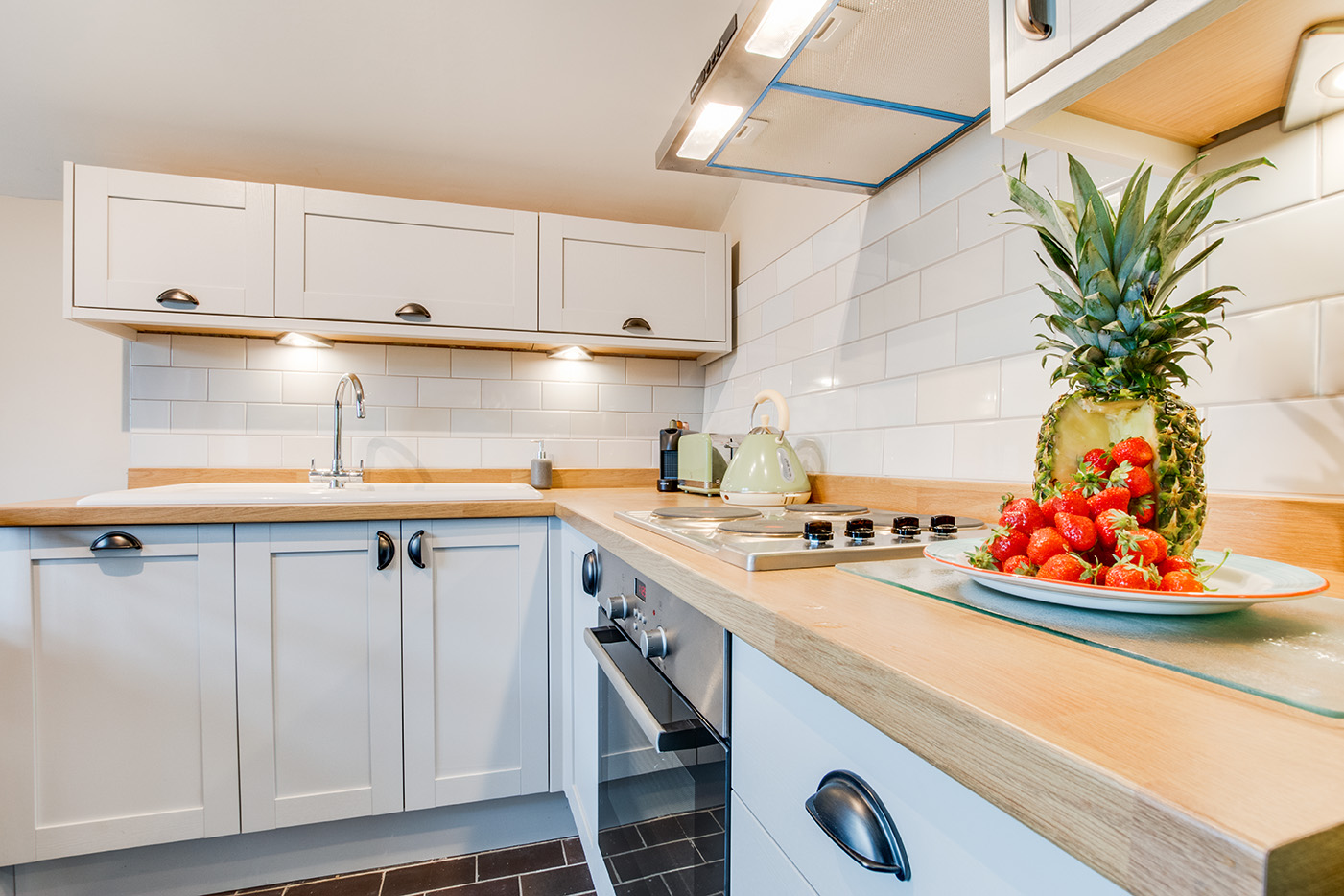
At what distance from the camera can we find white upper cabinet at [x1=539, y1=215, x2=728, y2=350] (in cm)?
209

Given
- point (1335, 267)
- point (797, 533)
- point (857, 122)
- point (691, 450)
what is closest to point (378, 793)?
point (691, 450)

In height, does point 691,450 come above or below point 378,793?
above

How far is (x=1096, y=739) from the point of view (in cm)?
29

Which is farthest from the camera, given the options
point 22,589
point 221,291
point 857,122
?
point 221,291

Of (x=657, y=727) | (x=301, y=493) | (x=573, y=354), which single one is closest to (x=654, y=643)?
(x=657, y=727)

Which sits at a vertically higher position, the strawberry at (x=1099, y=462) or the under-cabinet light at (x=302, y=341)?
the under-cabinet light at (x=302, y=341)

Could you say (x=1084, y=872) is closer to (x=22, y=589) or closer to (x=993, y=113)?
(x=993, y=113)

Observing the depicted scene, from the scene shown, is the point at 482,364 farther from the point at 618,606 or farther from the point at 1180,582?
the point at 1180,582

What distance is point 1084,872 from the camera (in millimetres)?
287

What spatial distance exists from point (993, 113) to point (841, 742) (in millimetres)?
685

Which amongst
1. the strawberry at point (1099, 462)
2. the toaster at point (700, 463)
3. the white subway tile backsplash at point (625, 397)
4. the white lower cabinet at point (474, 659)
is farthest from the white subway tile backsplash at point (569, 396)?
the strawberry at point (1099, 462)

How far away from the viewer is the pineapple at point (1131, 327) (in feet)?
1.92

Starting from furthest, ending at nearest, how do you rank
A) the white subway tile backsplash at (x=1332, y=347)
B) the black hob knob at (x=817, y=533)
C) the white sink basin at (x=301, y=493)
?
the white sink basin at (x=301, y=493), the black hob knob at (x=817, y=533), the white subway tile backsplash at (x=1332, y=347)

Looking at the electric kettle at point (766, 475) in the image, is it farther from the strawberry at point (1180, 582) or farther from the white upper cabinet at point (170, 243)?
the white upper cabinet at point (170, 243)
